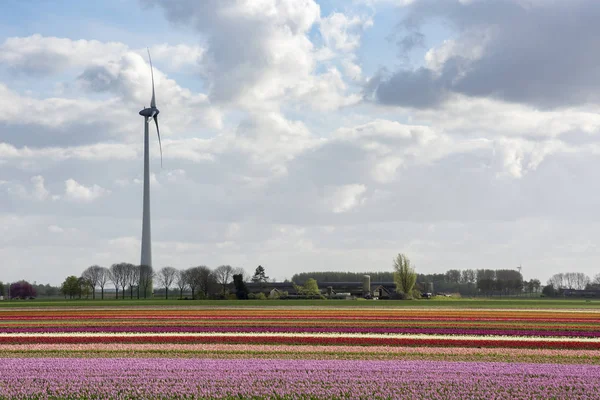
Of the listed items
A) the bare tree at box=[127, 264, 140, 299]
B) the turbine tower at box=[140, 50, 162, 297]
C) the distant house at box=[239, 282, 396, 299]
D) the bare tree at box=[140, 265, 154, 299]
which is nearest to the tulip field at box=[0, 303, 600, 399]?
the turbine tower at box=[140, 50, 162, 297]

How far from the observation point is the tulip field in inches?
714

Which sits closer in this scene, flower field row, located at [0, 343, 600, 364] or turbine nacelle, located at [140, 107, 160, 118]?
flower field row, located at [0, 343, 600, 364]

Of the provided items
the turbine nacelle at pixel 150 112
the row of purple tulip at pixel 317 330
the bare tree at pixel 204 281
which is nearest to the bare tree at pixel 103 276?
the bare tree at pixel 204 281

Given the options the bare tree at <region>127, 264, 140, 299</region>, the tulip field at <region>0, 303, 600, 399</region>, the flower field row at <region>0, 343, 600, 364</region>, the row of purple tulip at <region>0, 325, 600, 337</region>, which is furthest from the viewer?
the bare tree at <region>127, 264, 140, 299</region>

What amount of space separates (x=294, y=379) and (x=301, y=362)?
11.2 feet

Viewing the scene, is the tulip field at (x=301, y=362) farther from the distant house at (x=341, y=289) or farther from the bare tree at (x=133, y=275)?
the bare tree at (x=133, y=275)

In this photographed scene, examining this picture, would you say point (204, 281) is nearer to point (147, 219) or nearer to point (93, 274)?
point (147, 219)

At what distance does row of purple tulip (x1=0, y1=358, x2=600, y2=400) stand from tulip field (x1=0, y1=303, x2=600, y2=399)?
0.10 ft

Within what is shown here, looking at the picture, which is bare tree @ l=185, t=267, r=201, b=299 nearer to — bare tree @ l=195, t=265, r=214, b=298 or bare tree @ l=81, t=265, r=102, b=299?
bare tree @ l=195, t=265, r=214, b=298

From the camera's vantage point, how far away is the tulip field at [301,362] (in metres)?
18.1

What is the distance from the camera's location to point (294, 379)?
1933cm

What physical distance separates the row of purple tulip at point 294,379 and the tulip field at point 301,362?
0.03 metres

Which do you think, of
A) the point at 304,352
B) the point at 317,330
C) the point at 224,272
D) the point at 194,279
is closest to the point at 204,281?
the point at 194,279

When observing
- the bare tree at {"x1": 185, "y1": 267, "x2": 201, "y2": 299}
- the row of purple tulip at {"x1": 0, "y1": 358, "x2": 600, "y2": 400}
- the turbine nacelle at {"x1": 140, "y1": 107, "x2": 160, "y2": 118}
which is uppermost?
the turbine nacelle at {"x1": 140, "y1": 107, "x2": 160, "y2": 118}
